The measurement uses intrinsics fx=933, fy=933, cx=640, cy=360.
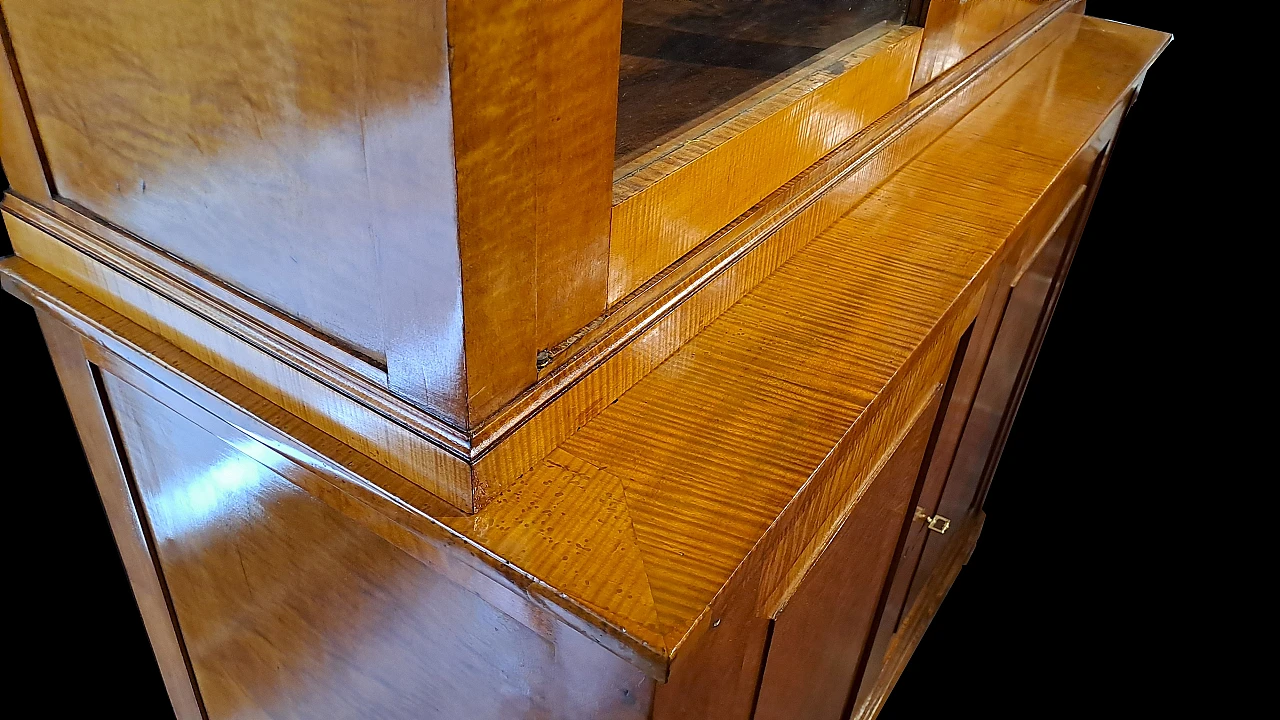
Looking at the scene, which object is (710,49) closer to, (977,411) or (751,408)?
(751,408)

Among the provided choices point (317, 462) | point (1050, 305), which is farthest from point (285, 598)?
point (1050, 305)

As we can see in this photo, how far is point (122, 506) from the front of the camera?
937 millimetres

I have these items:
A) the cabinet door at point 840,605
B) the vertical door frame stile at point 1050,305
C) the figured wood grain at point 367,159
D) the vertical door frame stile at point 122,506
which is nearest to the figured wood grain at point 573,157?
the figured wood grain at point 367,159

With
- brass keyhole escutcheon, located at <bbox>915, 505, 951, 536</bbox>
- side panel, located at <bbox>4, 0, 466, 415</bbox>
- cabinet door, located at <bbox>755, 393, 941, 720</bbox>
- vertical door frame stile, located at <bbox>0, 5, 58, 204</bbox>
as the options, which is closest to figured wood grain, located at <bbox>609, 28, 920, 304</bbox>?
side panel, located at <bbox>4, 0, 466, 415</bbox>

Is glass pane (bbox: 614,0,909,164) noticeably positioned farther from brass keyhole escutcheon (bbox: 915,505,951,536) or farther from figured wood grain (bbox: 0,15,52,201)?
brass keyhole escutcheon (bbox: 915,505,951,536)

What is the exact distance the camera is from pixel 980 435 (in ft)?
4.81

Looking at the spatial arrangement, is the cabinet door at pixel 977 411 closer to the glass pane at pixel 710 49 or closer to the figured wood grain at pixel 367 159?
the glass pane at pixel 710 49

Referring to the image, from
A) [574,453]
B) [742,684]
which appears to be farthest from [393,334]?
[742,684]

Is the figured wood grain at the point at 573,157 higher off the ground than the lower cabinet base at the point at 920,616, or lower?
higher

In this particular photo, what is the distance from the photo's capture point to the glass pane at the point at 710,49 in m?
0.64

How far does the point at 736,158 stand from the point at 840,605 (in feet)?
1.69

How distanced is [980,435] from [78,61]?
50.7 inches

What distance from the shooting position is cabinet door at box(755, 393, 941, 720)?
31.3 inches

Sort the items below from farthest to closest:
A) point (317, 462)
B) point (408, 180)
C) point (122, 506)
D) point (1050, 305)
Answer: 1. point (1050, 305)
2. point (122, 506)
3. point (317, 462)
4. point (408, 180)
